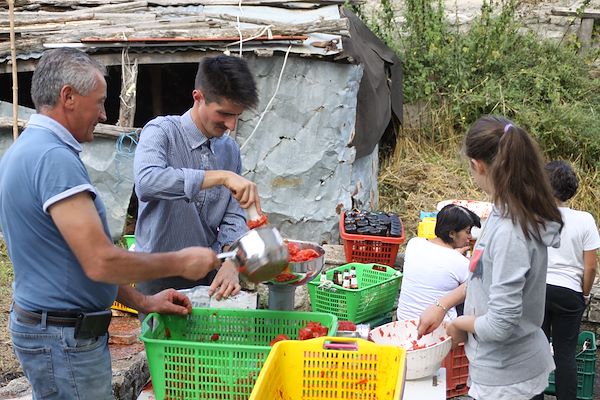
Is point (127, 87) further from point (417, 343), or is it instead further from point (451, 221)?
point (417, 343)

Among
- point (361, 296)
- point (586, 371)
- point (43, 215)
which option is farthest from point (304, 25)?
point (43, 215)

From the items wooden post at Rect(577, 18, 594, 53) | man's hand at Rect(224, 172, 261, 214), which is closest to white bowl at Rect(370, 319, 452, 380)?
man's hand at Rect(224, 172, 261, 214)

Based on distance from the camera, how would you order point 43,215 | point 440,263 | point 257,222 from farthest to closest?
point 440,263
point 257,222
point 43,215

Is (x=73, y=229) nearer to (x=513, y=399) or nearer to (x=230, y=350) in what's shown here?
(x=230, y=350)

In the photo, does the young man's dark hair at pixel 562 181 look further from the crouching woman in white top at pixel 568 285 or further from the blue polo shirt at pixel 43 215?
the blue polo shirt at pixel 43 215

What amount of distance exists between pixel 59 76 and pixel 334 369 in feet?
4.86

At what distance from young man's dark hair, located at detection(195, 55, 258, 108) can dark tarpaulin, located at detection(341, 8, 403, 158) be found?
162 inches

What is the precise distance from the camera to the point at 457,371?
5227 mm

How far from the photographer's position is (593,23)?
10516mm

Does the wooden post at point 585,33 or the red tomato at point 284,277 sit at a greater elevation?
the wooden post at point 585,33

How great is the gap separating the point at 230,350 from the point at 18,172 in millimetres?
1025

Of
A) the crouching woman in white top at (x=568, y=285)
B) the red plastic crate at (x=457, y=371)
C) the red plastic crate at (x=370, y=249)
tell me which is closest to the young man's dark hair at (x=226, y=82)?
the crouching woman in white top at (x=568, y=285)

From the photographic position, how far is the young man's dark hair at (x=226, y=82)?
141 inches

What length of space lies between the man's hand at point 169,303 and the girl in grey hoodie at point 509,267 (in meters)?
1.20
